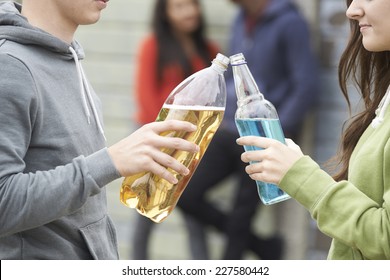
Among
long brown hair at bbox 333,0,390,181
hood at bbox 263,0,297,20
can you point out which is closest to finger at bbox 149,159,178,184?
long brown hair at bbox 333,0,390,181

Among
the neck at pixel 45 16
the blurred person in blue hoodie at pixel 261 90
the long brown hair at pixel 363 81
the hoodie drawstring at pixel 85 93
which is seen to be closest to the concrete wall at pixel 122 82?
the blurred person in blue hoodie at pixel 261 90

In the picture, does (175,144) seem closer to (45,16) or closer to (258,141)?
(258,141)

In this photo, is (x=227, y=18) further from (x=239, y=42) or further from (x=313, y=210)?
(x=313, y=210)

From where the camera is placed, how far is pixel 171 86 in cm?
560

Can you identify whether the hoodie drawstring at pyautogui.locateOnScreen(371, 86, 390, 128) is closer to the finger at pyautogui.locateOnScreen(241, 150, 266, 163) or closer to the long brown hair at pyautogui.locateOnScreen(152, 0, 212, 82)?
the finger at pyautogui.locateOnScreen(241, 150, 266, 163)

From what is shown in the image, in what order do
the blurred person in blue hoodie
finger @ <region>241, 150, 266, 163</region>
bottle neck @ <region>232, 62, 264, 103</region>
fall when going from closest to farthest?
finger @ <region>241, 150, 266, 163</region>
bottle neck @ <region>232, 62, 264, 103</region>
the blurred person in blue hoodie

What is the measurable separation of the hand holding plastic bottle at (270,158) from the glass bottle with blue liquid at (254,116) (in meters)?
0.04

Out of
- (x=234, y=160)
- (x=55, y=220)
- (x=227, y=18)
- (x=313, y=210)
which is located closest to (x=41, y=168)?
(x=55, y=220)

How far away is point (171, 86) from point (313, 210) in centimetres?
335

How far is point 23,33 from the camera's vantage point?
240cm

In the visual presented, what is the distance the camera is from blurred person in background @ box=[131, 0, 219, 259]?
219 inches

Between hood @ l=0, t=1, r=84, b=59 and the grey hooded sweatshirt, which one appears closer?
the grey hooded sweatshirt

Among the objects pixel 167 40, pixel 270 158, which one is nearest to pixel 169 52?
pixel 167 40

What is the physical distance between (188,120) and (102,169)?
0.25m
